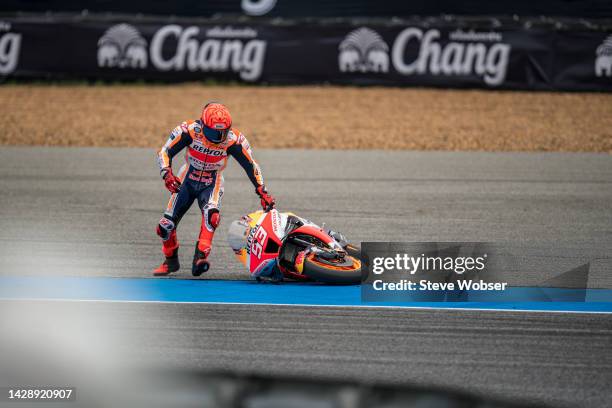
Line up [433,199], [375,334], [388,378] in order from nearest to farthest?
[388,378] < [375,334] < [433,199]

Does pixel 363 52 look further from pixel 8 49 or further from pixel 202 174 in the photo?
pixel 202 174

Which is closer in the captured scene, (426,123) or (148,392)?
(148,392)

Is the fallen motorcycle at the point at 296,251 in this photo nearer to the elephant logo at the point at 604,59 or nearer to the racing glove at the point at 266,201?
the racing glove at the point at 266,201

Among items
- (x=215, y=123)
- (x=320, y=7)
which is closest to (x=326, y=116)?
(x=320, y=7)

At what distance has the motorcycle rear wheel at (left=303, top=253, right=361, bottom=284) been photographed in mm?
9672

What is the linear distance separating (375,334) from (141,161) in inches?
418

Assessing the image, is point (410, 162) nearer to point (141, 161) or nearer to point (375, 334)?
point (141, 161)

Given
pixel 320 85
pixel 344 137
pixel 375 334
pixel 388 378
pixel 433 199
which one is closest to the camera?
pixel 388 378

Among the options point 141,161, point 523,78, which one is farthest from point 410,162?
point 523,78

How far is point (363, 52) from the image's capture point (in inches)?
987

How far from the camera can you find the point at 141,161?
18.0 m

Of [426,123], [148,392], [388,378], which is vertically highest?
[426,123]

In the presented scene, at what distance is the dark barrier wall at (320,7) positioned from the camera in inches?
1051

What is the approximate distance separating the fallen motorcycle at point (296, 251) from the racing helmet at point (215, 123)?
908 mm
